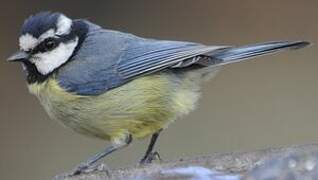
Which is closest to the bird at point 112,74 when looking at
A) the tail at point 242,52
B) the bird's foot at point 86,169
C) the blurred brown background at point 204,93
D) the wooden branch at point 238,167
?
the tail at point 242,52

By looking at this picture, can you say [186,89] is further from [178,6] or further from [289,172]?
[178,6]

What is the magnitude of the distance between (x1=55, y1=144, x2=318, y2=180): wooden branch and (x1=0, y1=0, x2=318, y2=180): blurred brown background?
2.10 metres

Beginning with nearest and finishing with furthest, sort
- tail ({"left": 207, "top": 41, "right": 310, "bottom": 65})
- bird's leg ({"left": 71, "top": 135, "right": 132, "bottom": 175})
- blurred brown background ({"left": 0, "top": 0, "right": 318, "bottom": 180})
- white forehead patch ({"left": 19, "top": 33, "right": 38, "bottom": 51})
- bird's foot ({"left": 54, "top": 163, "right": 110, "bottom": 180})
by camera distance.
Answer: bird's foot ({"left": 54, "top": 163, "right": 110, "bottom": 180})
bird's leg ({"left": 71, "top": 135, "right": 132, "bottom": 175})
white forehead patch ({"left": 19, "top": 33, "right": 38, "bottom": 51})
tail ({"left": 207, "top": 41, "right": 310, "bottom": 65})
blurred brown background ({"left": 0, "top": 0, "right": 318, "bottom": 180})

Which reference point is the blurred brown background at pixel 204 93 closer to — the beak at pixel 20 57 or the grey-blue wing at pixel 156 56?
the grey-blue wing at pixel 156 56

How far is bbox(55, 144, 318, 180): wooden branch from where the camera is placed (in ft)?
7.81

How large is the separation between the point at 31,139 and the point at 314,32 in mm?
1396

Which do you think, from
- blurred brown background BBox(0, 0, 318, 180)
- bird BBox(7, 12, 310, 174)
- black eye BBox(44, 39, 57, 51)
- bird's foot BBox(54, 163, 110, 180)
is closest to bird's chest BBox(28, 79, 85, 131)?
bird BBox(7, 12, 310, 174)

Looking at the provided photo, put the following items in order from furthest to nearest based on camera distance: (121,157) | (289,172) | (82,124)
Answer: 1. (121,157)
2. (82,124)
3. (289,172)

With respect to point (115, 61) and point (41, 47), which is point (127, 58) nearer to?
point (115, 61)

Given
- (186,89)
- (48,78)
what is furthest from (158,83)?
(48,78)

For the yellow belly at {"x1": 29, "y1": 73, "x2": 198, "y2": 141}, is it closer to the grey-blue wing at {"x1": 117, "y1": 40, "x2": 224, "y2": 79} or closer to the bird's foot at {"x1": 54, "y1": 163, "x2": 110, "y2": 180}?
the grey-blue wing at {"x1": 117, "y1": 40, "x2": 224, "y2": 79}

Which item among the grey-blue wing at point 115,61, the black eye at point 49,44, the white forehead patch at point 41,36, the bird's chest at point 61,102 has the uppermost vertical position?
the white forehead patch at point 41,36

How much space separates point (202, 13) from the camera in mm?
4824

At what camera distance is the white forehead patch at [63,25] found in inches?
128
